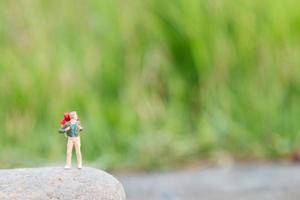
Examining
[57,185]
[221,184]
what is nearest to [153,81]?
[221,184]

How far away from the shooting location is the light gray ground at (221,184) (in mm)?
2932

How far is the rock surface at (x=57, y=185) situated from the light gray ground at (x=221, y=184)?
109cm

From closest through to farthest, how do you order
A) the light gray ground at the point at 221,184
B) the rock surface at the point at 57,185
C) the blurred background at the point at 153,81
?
the rock surface at the point at 57,185 → the light gray ground at the point at 221,184 → the blurred background at the point at 153,81

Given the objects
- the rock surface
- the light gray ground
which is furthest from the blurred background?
the rock surface

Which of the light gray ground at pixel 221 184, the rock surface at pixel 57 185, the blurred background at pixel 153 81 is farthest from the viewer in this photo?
the blurred background at pixel 153 81

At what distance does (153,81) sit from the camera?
12.4ft

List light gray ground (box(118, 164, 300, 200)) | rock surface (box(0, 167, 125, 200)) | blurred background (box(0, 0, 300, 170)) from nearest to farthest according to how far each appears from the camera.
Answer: rock surface (box(0, 167, 125, 200))
light gray ground (box(118, 164, 300, 200))
blurred background (box(0, 0, 300, 170))

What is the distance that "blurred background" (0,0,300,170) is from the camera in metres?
3.50

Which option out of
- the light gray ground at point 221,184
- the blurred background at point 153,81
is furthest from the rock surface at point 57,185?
the blurred background at point 153,81

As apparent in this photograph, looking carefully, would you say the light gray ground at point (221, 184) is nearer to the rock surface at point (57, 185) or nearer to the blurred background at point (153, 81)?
the blurred background at point (153, 81)

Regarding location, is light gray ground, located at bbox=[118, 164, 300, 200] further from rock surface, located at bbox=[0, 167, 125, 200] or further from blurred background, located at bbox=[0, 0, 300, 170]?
rock surface, located at bbox=[0, 167, 125, 200]

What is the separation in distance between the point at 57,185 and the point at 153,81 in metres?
2.07

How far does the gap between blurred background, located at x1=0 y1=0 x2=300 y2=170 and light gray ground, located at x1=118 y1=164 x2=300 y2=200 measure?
0.42 feet

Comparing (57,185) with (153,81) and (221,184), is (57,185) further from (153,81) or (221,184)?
(153,81)
